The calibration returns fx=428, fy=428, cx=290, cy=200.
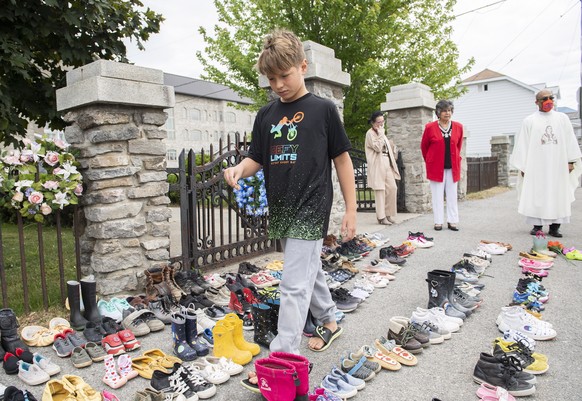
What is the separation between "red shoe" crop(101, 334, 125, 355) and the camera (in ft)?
10.2

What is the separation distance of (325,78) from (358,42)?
7177 mm

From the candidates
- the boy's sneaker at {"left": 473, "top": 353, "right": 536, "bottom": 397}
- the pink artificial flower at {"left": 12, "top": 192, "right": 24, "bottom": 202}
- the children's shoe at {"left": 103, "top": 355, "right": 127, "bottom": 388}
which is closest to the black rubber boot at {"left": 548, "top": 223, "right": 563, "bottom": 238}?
the boy's sneaker at {"left": 473, "top": 353, "right": 536, "bottom": 397}

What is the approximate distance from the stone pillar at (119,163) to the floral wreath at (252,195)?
1657 millimetres

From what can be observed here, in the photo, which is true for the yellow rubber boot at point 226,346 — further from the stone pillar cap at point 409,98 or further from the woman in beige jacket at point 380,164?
the stone pillar cap at point 409,98

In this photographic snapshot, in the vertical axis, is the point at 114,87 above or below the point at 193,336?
above

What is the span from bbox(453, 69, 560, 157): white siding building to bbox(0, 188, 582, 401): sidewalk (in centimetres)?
2962

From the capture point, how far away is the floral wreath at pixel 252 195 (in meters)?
6.06

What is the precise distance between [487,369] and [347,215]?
1233mm

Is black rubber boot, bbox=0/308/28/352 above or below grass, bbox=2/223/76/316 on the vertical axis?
above

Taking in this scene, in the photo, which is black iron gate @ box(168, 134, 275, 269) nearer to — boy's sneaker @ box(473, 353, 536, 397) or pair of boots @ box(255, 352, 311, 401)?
pair of boots @ box(255, 352, 311, 401)

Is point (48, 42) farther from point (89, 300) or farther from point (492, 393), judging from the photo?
point (492, 393)

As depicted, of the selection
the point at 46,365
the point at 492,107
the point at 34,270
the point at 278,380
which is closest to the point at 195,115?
the point at 492,107

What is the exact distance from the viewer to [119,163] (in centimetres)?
420

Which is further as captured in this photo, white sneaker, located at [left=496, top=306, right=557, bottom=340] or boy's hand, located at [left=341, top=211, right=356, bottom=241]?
white sneaker, located at [left=496, top=306, right=557, bottom=340]
